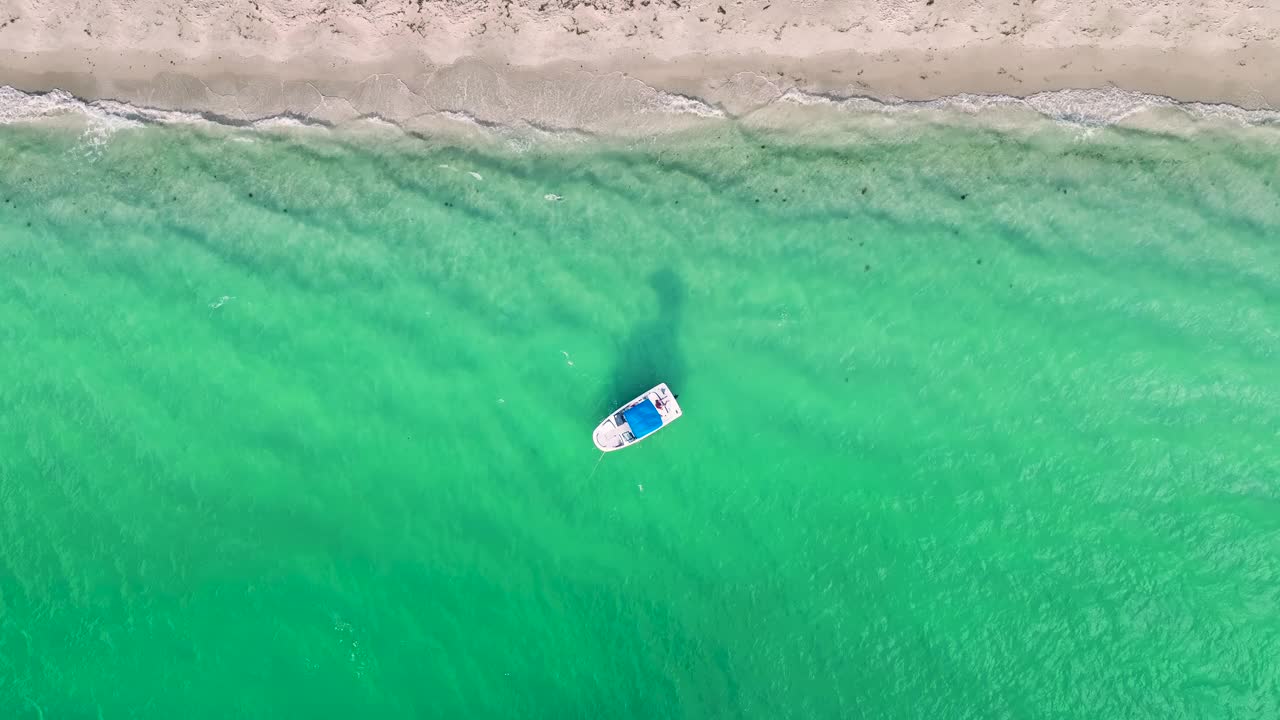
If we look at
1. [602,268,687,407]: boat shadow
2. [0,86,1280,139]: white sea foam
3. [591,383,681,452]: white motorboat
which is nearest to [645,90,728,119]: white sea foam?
[0,86,1280,139]: white sea foam

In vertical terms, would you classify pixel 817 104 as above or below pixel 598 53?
below

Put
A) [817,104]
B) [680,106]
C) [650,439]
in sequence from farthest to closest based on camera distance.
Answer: [650,439] → [680,106] → [817,104]

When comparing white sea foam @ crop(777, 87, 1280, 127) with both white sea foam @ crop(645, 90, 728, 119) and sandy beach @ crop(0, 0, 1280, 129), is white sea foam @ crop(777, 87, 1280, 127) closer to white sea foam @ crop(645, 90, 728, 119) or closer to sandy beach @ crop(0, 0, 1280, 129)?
sandy beach @ crop(0, 0, 1280, 129)

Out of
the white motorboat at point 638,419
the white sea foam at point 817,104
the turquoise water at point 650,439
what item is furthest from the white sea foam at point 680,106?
the white motorboat at point 638,419

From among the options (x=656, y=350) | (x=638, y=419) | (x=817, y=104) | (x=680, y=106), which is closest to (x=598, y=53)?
(x=680, y=106)

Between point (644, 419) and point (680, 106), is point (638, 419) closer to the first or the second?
point (644, 419)

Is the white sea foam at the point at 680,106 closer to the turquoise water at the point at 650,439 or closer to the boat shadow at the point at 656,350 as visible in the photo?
the turquoise water at the point at 650,439

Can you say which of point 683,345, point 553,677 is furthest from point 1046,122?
point 553,677
